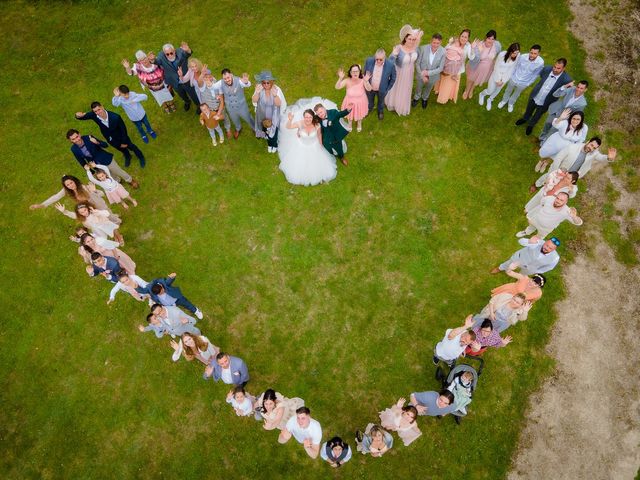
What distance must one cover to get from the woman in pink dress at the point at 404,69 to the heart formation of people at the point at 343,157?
0.03 meters

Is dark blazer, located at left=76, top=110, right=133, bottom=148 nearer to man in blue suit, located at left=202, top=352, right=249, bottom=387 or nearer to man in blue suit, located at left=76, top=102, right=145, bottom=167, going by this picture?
man in blue suit, located at left=76, top=102, right=145, bottom=167

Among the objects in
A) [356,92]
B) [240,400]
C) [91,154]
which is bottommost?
[240,400]

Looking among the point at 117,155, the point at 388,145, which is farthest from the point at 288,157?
the point at 117,155

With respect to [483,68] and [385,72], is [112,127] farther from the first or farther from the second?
[483,68]

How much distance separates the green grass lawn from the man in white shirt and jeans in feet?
3.11

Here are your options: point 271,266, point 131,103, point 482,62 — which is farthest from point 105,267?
point 482,62

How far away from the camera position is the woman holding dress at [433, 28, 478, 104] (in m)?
9.81

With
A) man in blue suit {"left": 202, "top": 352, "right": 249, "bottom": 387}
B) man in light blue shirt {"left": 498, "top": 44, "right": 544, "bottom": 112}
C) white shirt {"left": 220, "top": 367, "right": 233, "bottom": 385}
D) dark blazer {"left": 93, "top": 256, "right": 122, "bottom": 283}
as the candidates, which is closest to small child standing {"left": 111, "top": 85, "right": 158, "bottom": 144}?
dark blazer {"left": 93, "top": 256, "right": 122, "bottom": 283}

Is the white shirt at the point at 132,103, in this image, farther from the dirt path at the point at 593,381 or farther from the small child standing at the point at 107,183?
the dirt path at the point at 593,381

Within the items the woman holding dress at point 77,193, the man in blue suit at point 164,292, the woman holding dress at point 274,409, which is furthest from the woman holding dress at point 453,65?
the woman holding dress at point 77,193

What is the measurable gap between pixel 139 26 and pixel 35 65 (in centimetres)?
328

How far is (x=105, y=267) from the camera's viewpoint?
812 cm

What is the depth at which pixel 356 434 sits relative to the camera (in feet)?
26.8

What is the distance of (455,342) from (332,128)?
517 centimetres
